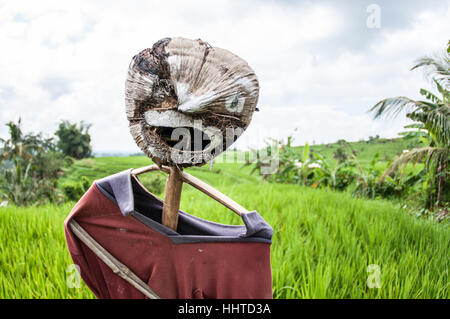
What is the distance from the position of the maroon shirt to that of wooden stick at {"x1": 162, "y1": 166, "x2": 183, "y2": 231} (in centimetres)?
2

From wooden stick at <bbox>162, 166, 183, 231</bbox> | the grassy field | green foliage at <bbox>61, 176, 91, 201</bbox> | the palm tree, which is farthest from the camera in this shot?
green foliage at <bbox>61, 176, 91, 201</bbox>

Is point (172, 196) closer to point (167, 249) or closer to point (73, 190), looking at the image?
point (167, 249)

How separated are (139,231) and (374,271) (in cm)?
94

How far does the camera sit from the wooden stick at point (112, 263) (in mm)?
598

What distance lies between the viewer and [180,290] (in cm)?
60

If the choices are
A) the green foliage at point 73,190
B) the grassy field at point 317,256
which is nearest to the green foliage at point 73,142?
the green foliage at point 73,190

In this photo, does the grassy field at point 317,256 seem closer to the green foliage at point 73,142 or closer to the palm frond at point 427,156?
the palm frond at point 427,156

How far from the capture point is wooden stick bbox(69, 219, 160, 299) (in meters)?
0.60

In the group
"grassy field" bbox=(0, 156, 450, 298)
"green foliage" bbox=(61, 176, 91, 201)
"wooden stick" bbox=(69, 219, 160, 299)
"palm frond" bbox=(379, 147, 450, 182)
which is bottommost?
"green foliage" bbox=(61, 176, 91, 201)

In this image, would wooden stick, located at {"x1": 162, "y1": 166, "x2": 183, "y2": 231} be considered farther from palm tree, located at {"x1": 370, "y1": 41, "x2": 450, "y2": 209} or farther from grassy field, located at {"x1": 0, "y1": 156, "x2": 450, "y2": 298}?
palm tree, located at {"x1": 370, "y1": 41, "x2": 450, "y2": 209}

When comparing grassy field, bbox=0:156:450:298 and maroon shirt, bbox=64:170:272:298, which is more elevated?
maroon shirt, bbox=64:170:272:298

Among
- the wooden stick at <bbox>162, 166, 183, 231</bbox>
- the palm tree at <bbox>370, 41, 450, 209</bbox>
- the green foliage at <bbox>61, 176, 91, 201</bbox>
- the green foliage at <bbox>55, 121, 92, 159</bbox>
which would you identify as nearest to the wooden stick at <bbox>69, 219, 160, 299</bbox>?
the wooden stick at <bbox>162, 166, 183, 231</bbox>

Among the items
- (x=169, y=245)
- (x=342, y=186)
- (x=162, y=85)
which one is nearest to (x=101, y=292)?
(x=169, y=245)

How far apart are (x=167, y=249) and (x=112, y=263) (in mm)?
128
